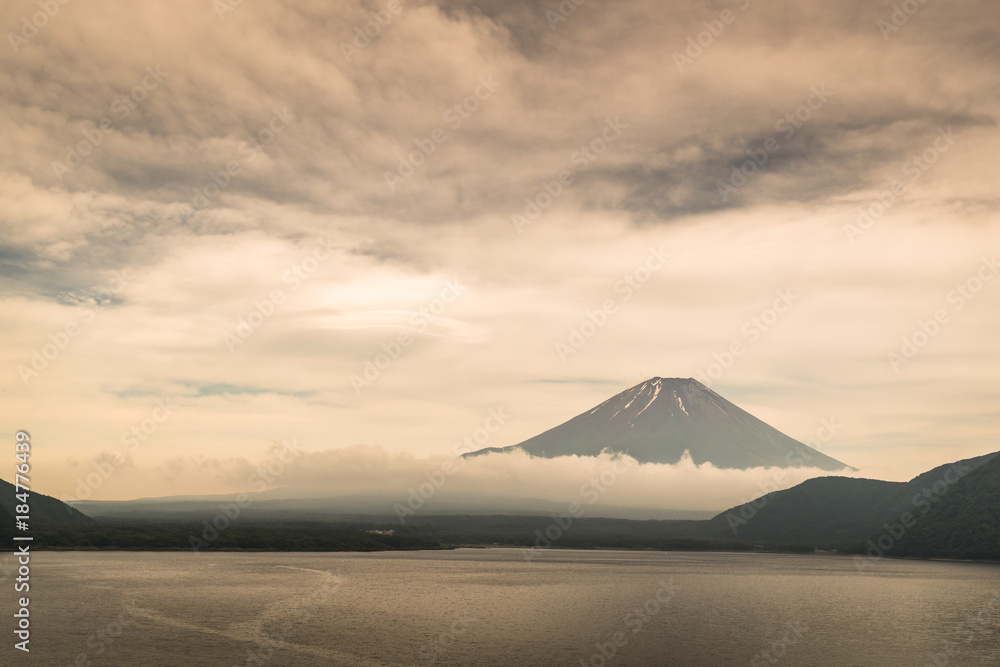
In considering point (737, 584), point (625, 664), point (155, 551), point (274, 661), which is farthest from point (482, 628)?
point (155, 551)

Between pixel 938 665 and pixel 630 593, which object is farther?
pixel 630 593

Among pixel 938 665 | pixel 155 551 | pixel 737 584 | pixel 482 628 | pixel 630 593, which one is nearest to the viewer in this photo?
pixel 938 665

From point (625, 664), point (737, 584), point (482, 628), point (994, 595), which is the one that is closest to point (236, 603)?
point (482, 628)

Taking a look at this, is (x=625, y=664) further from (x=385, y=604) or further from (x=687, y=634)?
(x=385, y=604)

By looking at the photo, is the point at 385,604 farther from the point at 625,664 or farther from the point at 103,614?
the point at 625,664

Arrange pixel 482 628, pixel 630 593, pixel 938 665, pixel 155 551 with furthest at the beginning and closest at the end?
1. pixel 155 551
2. pixel 630 593
3. pixel 482 628
4. pixel 938 665

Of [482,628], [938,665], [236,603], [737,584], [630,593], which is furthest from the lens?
[737,584]
